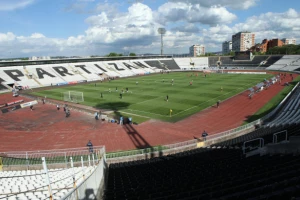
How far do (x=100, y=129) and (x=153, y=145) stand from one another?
768 cm

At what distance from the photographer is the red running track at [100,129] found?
22.3 meters

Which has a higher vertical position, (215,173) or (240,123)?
(215,173)

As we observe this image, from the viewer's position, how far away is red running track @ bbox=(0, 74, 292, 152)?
73.3 ft

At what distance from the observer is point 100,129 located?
26.2 meters

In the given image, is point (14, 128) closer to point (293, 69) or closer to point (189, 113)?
point (189, 113)

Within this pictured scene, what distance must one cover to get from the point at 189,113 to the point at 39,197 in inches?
965

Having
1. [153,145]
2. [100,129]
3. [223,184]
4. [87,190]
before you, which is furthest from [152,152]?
[223,184]

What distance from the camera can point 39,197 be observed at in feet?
26.6

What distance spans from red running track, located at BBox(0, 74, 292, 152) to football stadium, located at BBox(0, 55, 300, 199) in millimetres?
107

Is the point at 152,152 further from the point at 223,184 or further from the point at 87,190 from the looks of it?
the point at 223,184

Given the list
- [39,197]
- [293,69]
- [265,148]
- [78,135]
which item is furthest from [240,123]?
[293,69]

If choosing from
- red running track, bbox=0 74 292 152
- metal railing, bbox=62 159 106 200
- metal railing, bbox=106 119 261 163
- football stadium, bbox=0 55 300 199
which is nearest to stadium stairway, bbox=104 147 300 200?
football stadium, bbox=0 55 300 199

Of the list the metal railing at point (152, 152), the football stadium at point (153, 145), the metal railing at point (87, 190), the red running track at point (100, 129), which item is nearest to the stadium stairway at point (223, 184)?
the football stadium at point (153, 145)

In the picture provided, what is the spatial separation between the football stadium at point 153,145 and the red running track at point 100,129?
11 cm
